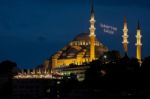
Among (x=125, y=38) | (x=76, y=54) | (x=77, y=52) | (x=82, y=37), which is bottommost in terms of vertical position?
(x=76, y=54)

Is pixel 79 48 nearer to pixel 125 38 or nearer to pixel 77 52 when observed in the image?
pixel 77 52

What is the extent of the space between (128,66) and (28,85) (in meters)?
24.2

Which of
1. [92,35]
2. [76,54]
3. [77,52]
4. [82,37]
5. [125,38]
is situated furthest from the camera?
[82,37]

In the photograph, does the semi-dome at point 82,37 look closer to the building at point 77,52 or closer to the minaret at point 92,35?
the building at point 77,52

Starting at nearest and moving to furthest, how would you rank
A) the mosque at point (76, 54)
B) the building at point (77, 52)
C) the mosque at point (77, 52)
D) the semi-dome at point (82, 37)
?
1. the mosque at point (76, 54)
2. the mosque at point (77, 52)
3. the building at point (77, 52)
4. the semi-dome at point (82, 37)

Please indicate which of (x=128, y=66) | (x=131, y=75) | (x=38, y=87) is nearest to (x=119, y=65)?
(x=128, y=66)

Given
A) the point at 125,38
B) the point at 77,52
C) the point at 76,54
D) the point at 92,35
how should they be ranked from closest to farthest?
the point at 92,35 < the point at 125,38 < the point at 76,54 < the point at 77,52

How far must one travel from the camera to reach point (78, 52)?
128500mm

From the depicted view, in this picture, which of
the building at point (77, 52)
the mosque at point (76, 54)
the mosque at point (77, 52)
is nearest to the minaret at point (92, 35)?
the mosque at point (76, 54)

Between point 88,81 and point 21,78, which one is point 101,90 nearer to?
point 88,81

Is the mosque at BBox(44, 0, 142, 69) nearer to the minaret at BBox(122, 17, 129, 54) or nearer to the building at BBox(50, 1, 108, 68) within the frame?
the building at BBox(50, 1, 108, 68)

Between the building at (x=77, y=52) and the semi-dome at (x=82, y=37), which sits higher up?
the semi-dome at (x=82, y=37)

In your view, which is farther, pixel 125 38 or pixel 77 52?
pixel 77 52

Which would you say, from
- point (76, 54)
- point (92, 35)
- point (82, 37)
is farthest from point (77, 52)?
point (92, 35)
